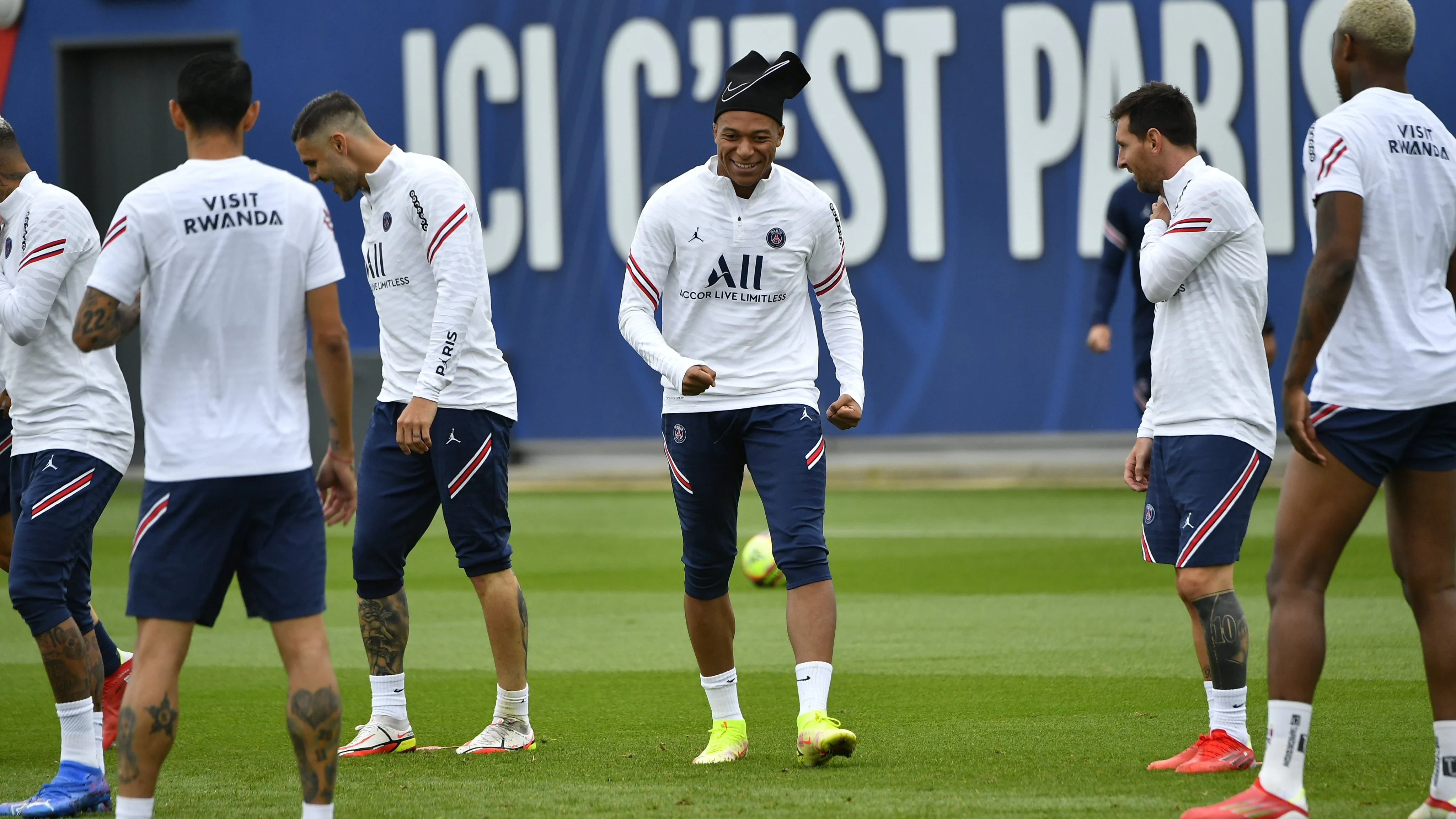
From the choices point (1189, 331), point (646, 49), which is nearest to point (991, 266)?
point (646, 49)

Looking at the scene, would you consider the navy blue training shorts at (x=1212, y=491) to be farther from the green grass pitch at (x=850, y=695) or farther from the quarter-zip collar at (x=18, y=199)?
the quarter-zip collar at (x=18, y=199)

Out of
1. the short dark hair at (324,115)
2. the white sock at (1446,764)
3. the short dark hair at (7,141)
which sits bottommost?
A: the white sock at (1446,764)

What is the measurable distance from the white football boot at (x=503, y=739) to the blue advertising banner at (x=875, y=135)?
1287cm

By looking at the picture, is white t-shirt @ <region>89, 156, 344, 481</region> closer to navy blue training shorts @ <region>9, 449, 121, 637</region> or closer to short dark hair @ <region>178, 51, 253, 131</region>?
short dark hair @ <region>178, 51, 253, 131</region>

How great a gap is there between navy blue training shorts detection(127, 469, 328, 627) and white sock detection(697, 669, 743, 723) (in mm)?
1790

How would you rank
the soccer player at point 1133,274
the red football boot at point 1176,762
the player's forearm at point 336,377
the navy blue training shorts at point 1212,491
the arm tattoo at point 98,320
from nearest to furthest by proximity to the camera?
the arm tattoo at point 98,320 < the player's forearm at point 336,377 < the navy blue training shorts at point 1212,491 < the red football boot at point 1176,762 < the soccer player at point 1133,274

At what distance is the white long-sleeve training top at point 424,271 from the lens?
5.62 metres

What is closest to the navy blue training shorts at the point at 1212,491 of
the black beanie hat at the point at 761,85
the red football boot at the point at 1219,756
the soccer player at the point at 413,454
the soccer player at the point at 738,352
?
the red football boot at the point at 1219,756

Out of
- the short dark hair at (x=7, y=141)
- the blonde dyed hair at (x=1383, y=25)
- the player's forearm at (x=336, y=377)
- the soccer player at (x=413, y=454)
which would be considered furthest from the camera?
the soccer player at (x=413, y=454)

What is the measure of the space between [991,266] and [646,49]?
4.67 metres

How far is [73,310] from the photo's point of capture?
515 cm

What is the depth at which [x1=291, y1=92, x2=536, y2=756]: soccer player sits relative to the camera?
5.75 m

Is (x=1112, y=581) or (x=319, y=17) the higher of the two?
(x=319, y=17)

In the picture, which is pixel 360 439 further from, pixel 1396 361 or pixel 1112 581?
pixel 1396 361
